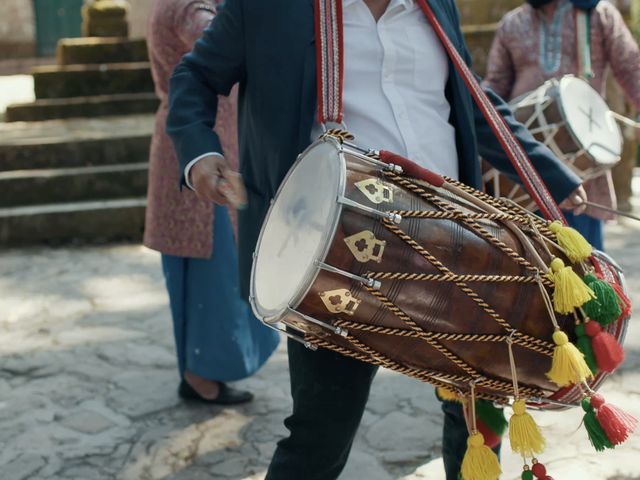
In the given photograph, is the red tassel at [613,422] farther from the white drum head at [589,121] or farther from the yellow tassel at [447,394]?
the white drum head at [589,121]

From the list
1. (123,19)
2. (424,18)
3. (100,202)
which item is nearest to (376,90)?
(424,18)

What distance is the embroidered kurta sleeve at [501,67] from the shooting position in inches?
153

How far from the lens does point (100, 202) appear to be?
6.29 metres

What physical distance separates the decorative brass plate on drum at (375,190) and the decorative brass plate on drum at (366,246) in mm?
63

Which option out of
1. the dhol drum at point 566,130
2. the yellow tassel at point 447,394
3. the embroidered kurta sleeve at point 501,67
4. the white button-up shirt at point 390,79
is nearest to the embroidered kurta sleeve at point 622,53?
the embroidered kurta sleeve at point 501,67

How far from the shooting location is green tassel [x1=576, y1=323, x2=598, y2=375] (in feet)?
A: 5.55

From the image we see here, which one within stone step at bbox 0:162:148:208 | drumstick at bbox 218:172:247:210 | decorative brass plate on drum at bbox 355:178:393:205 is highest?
decorative brass plate on drum at bbox 355:178:393:205

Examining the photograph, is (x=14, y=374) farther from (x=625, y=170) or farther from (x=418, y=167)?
→ (x=625, y=170)

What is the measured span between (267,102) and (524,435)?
84 cm

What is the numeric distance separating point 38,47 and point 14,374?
381 inches

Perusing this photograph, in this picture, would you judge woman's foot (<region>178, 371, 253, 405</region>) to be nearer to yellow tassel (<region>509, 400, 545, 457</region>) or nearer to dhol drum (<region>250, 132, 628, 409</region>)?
dhol drum (<region>250, 132, 628, 409</region>)

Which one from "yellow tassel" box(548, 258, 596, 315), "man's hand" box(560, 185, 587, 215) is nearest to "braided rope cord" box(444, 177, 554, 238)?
"yellow tassel" box(548, 258, 596, 315)

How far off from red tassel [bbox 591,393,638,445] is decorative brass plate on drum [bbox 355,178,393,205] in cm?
57

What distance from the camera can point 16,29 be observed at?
39.9 ft
